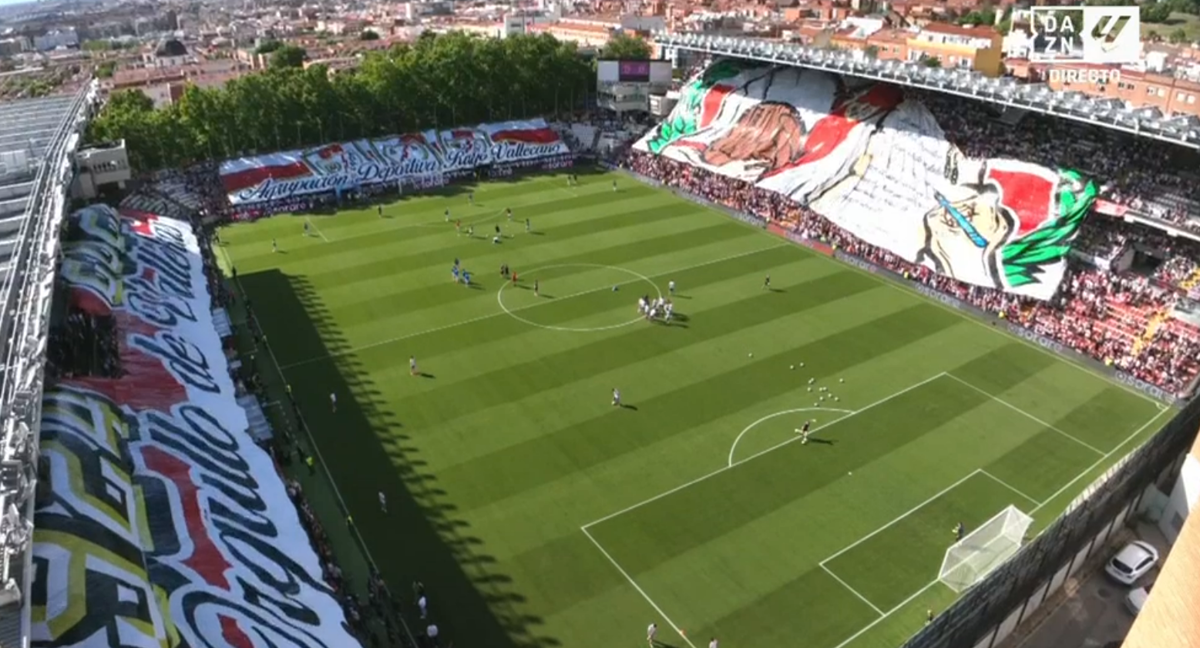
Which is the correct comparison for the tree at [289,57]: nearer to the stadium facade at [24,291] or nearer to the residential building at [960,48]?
the stadium facade at [24,291]

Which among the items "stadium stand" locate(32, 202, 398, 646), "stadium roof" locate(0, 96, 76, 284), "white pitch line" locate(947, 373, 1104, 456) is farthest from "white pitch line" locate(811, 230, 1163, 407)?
"stadium roof" locate(0, 96, 76, 284)

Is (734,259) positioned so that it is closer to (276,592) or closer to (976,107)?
(976,107)

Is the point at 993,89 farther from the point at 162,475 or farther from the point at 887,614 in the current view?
the point at 162,475

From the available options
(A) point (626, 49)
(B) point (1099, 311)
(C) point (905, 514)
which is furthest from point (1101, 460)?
(A) point (626, 49)

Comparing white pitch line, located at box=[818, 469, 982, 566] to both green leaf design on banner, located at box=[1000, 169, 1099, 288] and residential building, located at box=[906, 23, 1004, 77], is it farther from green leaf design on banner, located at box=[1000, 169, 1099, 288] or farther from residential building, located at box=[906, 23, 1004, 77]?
residential building, located at box=[906, 23, 1004, 77]

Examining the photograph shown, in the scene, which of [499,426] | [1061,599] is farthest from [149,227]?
[1061,599]

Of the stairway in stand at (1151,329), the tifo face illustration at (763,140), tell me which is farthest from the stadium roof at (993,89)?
the stairway in stand at (1151,329)
